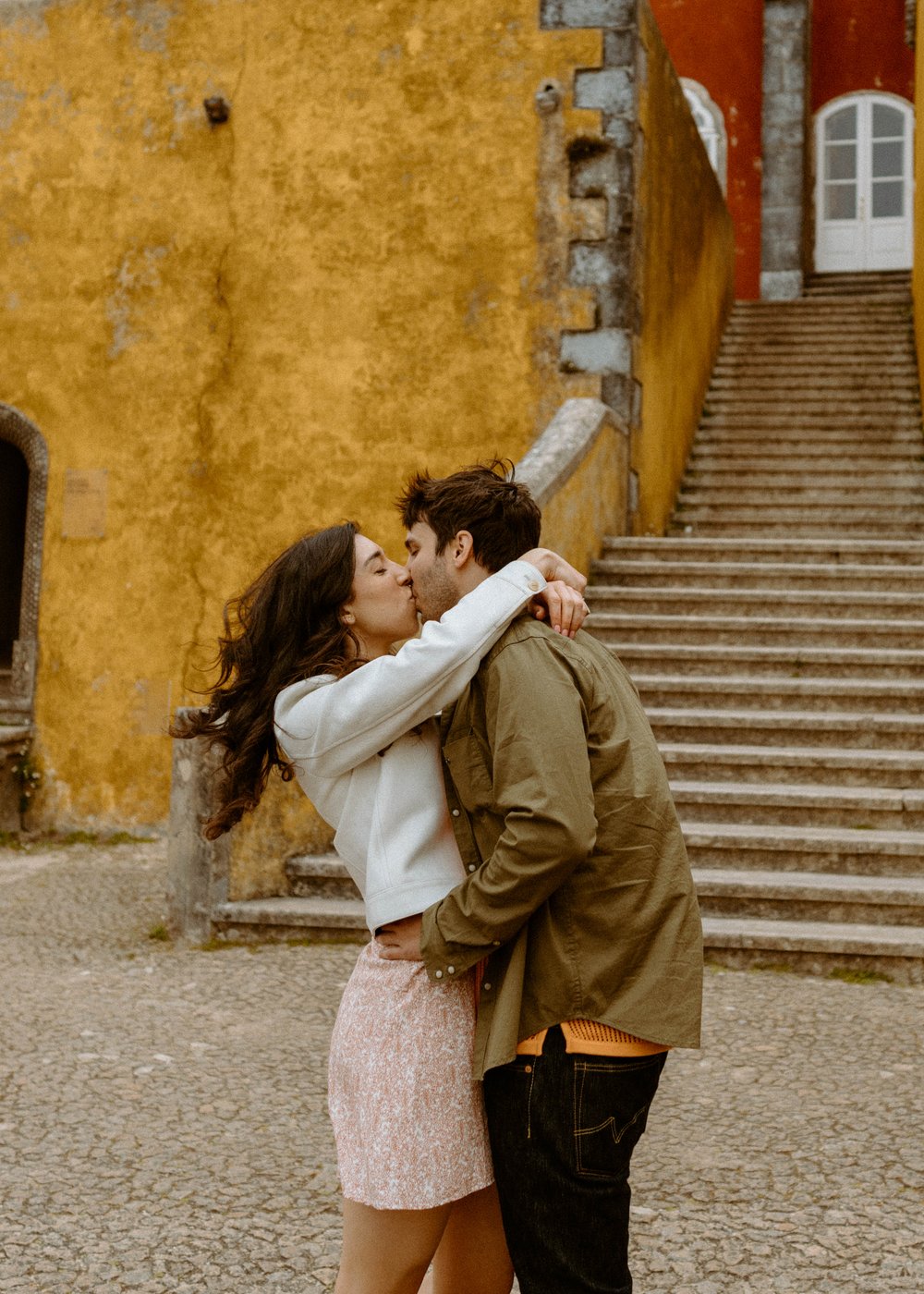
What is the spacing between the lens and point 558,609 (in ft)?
6.48

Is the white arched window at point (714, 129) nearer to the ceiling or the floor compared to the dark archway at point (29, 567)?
nearer to the ceiling

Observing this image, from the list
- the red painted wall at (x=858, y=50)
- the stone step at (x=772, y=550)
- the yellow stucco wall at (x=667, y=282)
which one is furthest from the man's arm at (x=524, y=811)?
the red painted wall at (x=858, y=50)

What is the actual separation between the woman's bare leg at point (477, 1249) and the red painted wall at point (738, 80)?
1630cm

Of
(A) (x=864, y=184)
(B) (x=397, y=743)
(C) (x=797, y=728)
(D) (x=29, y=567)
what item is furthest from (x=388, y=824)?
(A) (x=864, y=184)

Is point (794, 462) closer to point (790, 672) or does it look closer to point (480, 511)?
point (790, 672)

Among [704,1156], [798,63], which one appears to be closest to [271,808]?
[704,1156]

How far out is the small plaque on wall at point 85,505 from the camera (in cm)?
940

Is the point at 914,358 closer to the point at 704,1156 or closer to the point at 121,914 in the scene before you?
the point at 121,914

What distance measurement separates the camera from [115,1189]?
3.26 metres

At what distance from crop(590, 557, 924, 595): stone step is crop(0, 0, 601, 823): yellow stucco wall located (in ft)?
3.89

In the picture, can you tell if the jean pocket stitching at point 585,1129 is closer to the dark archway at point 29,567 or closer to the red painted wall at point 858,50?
the dark archway at point 29,567

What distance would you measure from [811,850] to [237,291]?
5519mm

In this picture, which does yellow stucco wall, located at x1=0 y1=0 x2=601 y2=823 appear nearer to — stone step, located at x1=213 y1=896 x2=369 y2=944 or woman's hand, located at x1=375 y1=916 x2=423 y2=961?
stone step, located at x1=213 y1=896 x2=369 y2=944

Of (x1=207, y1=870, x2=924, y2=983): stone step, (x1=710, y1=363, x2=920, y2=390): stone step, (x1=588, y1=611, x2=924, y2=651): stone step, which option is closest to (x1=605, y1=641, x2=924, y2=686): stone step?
(x1=588, y1=611, x2=924, y2=651): stone step
